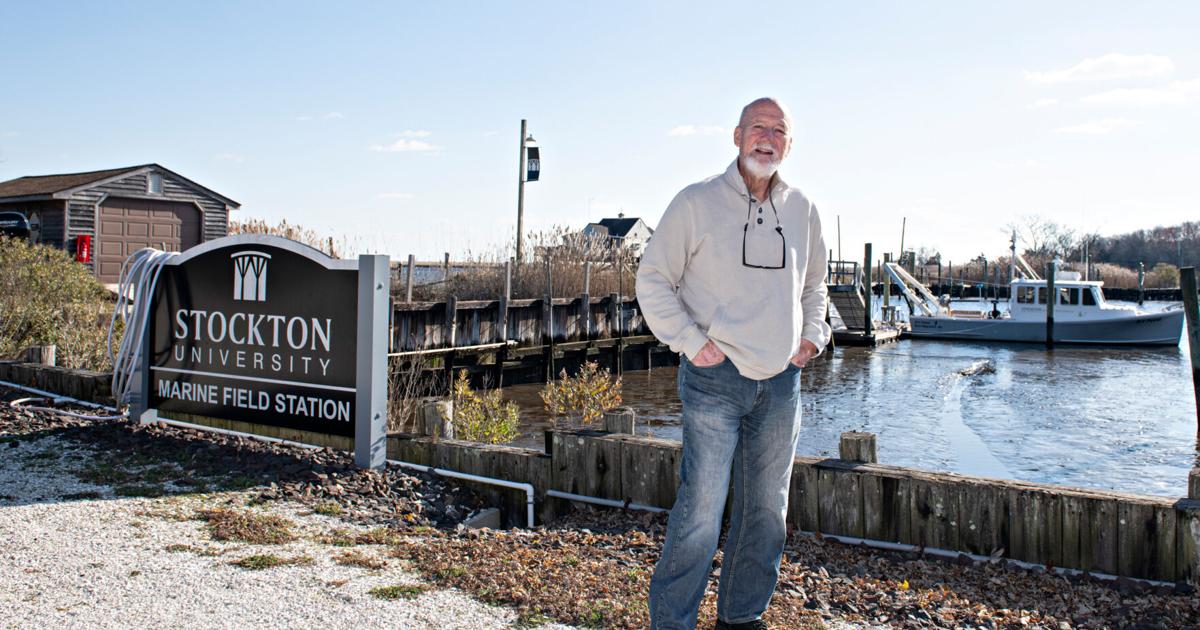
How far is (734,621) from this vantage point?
349 cm

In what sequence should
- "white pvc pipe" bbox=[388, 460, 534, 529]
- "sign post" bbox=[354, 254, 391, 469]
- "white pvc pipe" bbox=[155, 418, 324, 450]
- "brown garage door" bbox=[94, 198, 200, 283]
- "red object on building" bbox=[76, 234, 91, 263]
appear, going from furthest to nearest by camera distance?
"brown garage door" bbox=[94, 198, 200, 283] → "red object on building" bbox=[76, 234, 91, 263] → "white pvc pipe" bbox=[155, 418, 324, 450] → "sign post" bbox=[354, 254, 391, 469] → "white pvc pipe" bbox=[388, 460, 534, 529]

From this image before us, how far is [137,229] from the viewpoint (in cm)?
3056

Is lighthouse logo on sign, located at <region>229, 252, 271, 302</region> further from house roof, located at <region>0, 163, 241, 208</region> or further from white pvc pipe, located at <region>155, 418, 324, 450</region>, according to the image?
house roof, located at <region>0, 163, 241, 208</region>

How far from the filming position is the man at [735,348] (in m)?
3.28

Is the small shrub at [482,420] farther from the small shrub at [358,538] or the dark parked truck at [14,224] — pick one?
the dark parked truck at [14,224]

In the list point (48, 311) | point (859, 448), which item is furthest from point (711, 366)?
point (48, 311)

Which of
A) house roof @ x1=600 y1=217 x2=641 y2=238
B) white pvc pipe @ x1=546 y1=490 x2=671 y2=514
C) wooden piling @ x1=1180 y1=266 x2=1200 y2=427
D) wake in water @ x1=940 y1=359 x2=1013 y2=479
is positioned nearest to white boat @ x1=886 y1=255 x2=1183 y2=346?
wake in water @ x1=940 y1=359 x2=1013 y2=479

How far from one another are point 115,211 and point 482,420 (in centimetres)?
2481

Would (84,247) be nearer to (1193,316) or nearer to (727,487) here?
(1193,316)

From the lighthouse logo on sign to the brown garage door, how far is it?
24.0 m

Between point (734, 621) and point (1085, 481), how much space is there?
33.8 feet

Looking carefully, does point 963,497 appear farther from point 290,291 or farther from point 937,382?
point 937,382

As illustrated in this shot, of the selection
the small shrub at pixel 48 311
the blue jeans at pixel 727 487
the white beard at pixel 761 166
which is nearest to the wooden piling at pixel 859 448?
the blue jeans at pixel 727 487

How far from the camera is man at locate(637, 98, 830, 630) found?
3281 millimetres
